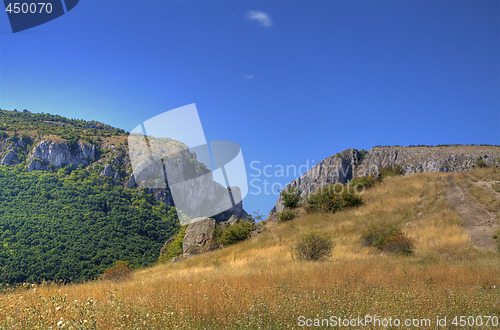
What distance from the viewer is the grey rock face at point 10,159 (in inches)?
4139

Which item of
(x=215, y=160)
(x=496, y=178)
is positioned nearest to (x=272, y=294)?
(x=215, y=160)

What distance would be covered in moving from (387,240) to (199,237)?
15.2 meters

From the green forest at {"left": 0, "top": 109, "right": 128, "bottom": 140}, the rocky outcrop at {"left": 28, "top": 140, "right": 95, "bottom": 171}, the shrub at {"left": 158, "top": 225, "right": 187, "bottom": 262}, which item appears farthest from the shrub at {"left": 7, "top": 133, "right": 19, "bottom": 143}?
the shrub at {"left": 158, "top": 225, "right": 187, "bottom": 262}

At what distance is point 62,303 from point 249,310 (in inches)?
118

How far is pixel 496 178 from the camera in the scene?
24.0 meters

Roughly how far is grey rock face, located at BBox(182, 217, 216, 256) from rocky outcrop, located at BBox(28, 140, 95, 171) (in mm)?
108348

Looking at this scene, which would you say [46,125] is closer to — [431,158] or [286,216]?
→ [286,216]

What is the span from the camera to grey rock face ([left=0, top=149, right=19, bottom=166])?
345ft

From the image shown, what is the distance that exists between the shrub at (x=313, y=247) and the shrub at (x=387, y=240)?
2926 millimetres

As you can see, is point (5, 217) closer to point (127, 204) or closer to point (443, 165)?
point (127, 204)

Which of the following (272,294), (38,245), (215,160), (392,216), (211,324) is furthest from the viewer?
(38,245)

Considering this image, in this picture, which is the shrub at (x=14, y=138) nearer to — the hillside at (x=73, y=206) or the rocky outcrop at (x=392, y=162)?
the hillside at (x=73, y=206)

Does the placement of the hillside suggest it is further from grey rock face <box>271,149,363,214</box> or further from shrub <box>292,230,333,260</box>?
grey rock face <box>271,149,363,214</box>

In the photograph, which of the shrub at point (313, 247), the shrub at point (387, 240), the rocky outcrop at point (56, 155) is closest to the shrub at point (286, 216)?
the shrub at point (387, 240)
